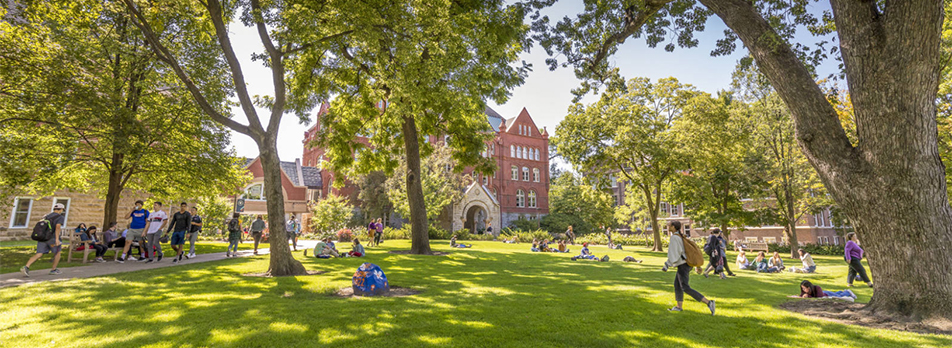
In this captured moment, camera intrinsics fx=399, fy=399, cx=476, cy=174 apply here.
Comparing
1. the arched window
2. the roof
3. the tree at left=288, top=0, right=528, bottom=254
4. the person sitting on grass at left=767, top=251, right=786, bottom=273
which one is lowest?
the person sitting on grass at left=767, top=251, right=786, bottom=273

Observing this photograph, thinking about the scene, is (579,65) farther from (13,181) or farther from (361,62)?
(13,181)

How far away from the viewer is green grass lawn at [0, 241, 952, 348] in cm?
464

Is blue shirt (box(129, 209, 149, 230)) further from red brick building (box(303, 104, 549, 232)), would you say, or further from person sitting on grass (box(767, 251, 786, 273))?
red brick building (box(303, 104, 549, 232))

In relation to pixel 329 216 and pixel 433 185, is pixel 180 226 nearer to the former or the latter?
pixel 329 216

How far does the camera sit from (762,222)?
2581cm

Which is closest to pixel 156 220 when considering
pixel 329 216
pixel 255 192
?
pixel 329 216

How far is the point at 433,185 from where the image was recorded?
33.9 metres

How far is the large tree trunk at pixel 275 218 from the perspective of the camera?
10.0 m

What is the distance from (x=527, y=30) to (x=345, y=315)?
36.5 feet

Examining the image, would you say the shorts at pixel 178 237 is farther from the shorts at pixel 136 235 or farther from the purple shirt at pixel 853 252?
the purple shirt at pixel 853 252

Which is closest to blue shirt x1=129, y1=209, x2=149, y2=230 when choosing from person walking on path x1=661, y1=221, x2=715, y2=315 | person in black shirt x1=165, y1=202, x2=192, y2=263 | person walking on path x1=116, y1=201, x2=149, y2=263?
person walking on path x1=116, y1=201, x2=149, y2=263

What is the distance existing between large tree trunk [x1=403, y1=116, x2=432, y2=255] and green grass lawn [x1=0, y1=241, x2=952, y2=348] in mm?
7608

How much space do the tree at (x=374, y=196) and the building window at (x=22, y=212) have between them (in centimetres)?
2019

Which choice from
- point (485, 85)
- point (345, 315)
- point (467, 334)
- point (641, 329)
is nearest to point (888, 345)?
point (641, 329)
